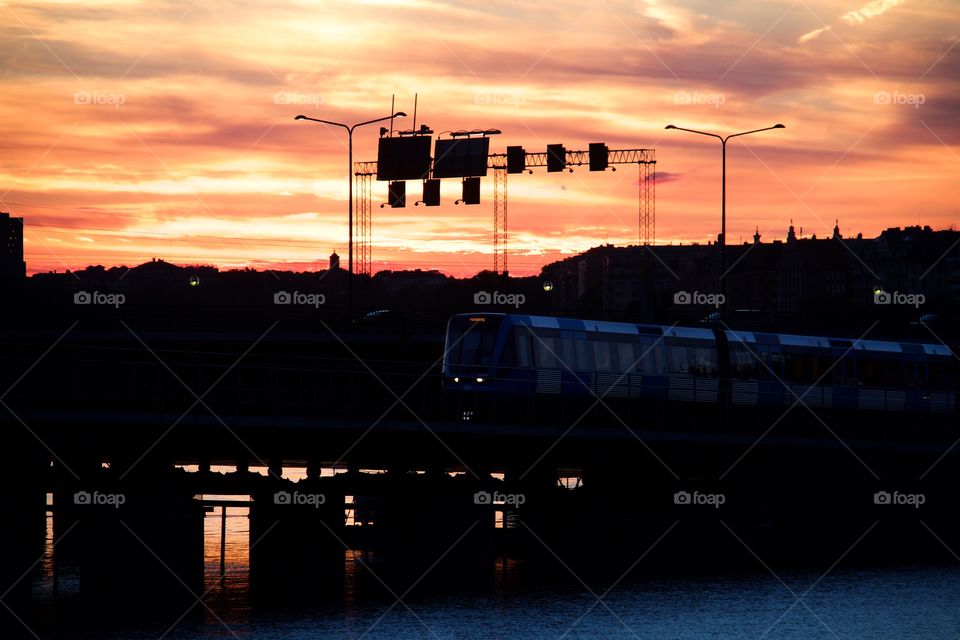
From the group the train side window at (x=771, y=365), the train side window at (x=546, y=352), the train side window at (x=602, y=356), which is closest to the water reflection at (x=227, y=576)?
the train side window at (x=546, y=352)

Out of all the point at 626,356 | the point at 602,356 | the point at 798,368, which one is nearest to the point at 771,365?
the point at 798,368

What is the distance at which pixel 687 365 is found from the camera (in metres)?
60.9

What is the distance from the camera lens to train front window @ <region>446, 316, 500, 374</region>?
55906 mm

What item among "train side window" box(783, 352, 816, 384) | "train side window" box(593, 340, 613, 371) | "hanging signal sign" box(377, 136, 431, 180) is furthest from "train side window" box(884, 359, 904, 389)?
"hanging signal sign" box(377, 136, 431, 180)

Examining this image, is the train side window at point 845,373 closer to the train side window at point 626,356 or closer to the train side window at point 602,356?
the train side window at point 626,356

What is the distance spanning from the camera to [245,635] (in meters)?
49.2

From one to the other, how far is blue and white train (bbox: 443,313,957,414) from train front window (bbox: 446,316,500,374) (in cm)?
4

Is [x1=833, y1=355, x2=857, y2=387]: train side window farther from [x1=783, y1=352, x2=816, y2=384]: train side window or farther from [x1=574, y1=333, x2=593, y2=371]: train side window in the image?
[x1=574, y1=333, x2=593, y2=371]: train side window

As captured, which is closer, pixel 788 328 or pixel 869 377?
pixel 869 377

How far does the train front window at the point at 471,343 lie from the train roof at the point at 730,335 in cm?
48

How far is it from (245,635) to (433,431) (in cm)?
903

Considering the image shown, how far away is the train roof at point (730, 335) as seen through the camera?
2235 inches

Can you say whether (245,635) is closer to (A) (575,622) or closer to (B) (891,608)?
(A) (575,622)

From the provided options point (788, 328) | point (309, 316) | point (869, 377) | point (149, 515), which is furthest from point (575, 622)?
point (788, 328)
